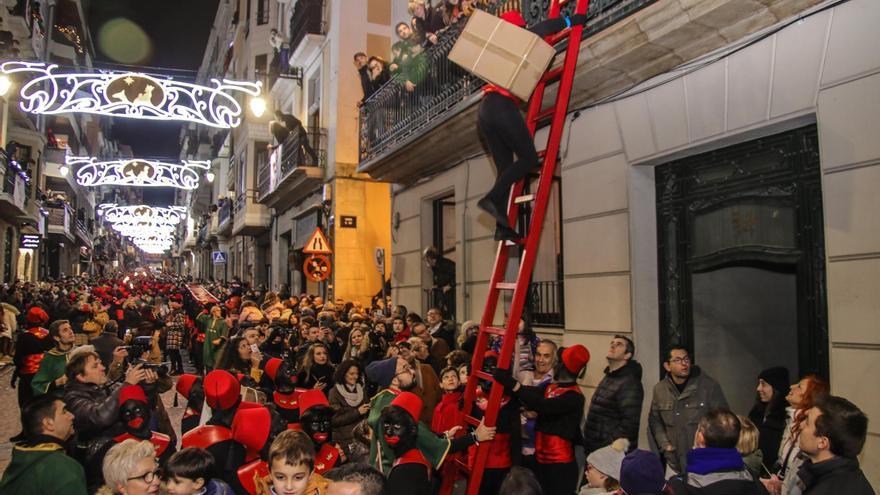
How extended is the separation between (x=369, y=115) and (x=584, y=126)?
6945 millimetres

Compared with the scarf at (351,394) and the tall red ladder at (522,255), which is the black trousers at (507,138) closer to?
the tall red ladder at (522,255)

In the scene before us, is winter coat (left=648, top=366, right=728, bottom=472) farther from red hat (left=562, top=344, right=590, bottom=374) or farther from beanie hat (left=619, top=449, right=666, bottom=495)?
beanie hat (left=619, top=449, right=666, bottom=495)

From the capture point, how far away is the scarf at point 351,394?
6168mm

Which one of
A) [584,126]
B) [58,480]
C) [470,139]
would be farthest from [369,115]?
[58,480]

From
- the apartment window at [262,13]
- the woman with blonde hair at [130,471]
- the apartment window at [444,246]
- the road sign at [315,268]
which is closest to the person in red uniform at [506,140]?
the woman with blonde hair at [130,471]

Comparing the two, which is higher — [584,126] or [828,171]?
[584,126]

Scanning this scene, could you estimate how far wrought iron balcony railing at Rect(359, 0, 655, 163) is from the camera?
692 centimetres

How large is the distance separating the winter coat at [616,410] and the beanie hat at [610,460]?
5.95 ft

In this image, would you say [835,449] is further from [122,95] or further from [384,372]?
[122,95]

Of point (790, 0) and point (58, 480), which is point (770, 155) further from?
point (58, 480)

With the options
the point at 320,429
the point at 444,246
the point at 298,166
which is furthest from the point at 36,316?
the point at 298,166

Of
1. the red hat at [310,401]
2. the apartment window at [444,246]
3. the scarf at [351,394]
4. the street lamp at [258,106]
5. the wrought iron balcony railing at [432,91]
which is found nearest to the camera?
the red hat at [310,401]

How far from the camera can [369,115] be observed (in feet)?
45.8

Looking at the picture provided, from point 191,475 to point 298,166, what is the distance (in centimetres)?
1659
